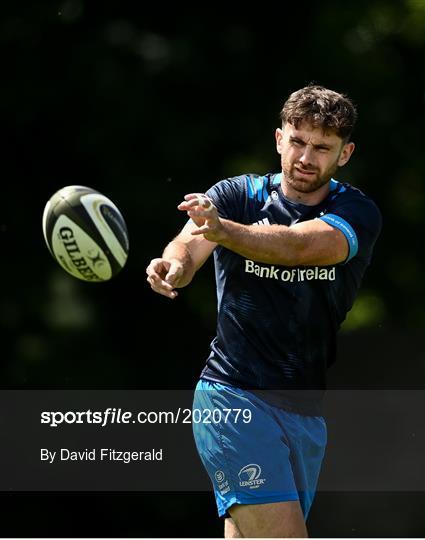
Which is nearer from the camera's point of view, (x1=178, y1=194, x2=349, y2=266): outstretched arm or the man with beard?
(x1=178, y1=194, x2=349, y2=266): outstretched arm

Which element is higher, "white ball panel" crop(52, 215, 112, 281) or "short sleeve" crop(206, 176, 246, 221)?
"short sleeve" crop(206, 176, 246, 221)

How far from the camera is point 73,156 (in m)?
14.2

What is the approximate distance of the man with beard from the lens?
6.71m

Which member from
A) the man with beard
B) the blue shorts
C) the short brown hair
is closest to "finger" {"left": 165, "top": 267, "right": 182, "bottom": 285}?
the man with beard

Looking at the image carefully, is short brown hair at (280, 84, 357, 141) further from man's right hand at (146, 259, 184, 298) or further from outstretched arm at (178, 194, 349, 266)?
man's right hand at (146, 259, 184, 298)

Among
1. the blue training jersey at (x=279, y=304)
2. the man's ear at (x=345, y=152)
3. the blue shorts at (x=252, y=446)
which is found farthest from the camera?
the man's ear at (x=345, y=152)

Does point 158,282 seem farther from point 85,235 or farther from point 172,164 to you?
point 172,164

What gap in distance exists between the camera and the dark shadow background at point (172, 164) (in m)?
13.9

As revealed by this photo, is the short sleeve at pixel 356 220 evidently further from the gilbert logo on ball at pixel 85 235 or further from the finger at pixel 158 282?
the gilbert logo on ball at pixel 85 235

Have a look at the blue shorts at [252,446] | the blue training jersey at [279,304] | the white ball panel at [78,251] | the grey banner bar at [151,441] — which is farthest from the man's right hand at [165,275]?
the grey banner bar at [151,441]

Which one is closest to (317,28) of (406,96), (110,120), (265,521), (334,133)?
(406,96)

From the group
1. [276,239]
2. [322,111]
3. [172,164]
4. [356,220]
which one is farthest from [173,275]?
[172,164]

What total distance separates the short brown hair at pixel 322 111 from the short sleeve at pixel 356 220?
33 centimetres

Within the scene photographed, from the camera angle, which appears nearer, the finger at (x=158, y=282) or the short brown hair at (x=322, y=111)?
the finger at (x=158, y=282)
